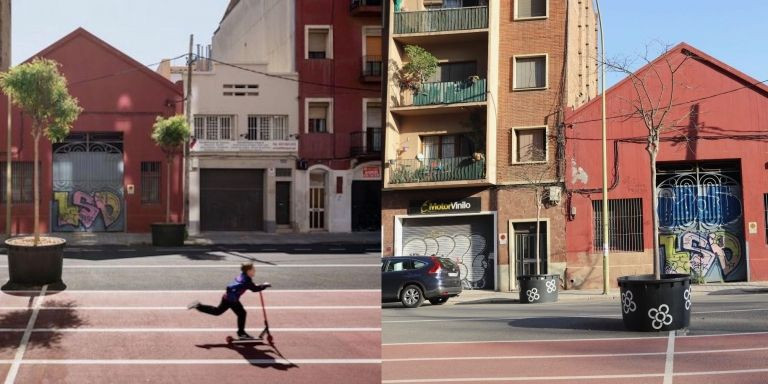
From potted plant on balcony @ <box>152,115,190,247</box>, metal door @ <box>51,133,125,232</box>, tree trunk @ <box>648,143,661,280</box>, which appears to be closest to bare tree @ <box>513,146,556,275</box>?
tree trunk @ <box>648,143,661,280</box>

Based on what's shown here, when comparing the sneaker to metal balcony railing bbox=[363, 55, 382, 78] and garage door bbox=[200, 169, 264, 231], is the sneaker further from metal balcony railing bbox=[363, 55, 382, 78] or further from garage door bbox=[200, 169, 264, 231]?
metal balcony railing bbox=[363, 55, 382, 78]

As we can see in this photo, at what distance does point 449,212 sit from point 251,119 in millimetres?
3446

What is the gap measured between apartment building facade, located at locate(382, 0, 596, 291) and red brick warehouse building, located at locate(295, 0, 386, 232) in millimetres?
1810

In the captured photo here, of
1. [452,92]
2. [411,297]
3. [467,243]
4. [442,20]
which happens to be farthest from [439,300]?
[442,20]

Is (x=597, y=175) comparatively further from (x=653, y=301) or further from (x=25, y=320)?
(x=25, y=320)

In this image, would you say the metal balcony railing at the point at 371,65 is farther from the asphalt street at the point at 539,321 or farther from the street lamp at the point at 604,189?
the street lamp at the point at 604,189

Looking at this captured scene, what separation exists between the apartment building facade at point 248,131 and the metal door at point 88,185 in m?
0.29

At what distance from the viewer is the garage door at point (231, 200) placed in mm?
3514

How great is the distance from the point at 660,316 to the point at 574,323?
1092mm

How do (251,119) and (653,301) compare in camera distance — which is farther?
(653,301)

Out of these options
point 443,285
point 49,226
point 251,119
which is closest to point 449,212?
point 443,285

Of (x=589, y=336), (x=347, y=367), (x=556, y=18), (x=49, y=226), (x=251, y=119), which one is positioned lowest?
(x=589, y=336)

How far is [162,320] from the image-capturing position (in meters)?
3.42

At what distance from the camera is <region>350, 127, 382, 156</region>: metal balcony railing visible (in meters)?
3.70
